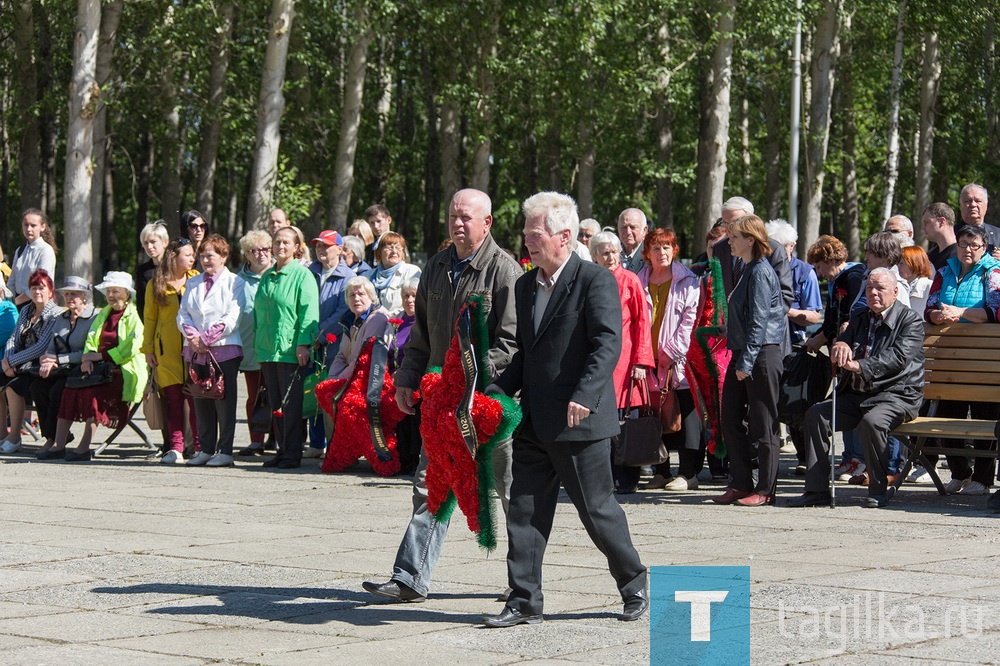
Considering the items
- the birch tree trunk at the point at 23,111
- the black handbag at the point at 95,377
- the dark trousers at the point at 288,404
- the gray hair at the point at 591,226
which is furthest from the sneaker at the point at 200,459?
the birch tree trunk at the point at 23,111

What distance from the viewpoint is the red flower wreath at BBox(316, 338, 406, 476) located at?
12.3 m

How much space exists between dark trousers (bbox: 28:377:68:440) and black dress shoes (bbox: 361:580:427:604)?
7.70 metres

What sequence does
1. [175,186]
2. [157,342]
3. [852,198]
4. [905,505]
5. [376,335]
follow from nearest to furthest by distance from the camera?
[905,505] < [376,335] < [157,342] < [175,186] < [852,198]

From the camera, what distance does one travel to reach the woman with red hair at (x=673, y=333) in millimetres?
11258

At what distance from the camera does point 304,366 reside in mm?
12953

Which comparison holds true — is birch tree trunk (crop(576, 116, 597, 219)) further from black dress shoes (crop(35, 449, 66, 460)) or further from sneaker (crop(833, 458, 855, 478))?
sneaker (crop(833, 458, 855, 478))

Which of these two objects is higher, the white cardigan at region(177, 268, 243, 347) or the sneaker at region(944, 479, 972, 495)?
the white cardigan at region(177, 268, 243, 347)

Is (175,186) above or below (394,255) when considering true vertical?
above

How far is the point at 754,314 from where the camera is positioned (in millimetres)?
10250

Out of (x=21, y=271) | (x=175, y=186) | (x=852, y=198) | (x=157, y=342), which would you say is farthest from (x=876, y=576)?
(x=852, y=198)

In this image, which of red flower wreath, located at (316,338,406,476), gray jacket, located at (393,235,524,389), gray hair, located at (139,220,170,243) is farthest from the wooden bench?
gray hair, located at (139,220,170,243)

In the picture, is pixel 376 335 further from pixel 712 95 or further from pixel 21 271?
pixel 712 95

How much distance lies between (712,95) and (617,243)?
1825 cm

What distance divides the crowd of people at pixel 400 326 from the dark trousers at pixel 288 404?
2 centimetres
